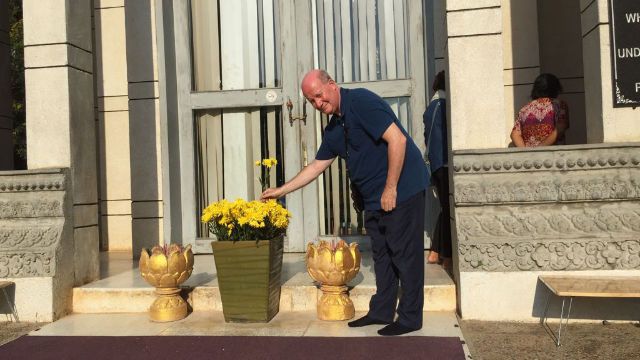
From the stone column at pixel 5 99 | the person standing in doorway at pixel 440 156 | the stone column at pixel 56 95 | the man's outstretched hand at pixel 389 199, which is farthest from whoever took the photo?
the stone column at pixel 5 99

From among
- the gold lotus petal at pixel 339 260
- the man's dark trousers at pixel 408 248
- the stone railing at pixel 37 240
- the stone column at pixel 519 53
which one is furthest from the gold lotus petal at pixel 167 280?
the stone column at pixel 519 53

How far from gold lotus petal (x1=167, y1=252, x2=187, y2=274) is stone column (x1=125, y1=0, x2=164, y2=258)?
7.68ft

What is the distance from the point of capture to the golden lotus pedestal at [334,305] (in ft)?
13.3

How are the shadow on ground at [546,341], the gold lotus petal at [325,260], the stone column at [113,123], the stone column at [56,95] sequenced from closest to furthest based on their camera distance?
1. the shadow on ground at [546,341]
2. the gold lotus petal at [325,260]
3. the stone column at [56,95]
4. the stone column at [113,123]

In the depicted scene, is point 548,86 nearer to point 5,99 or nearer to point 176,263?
point 176,263

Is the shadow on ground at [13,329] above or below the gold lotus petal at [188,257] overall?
below

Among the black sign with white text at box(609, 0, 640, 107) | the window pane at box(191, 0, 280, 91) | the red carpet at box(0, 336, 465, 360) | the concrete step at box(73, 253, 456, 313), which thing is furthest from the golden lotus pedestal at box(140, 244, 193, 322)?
the black sign with white text at box(609, 0, 640, 107)

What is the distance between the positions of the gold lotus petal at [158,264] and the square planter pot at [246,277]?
0.41 m

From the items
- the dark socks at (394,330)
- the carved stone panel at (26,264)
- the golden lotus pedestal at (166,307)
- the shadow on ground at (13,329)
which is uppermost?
the carved stone panel at (26,264)

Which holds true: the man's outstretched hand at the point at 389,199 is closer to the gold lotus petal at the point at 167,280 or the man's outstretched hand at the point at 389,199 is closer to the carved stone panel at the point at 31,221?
the gold lotus petal at the point at 167,280

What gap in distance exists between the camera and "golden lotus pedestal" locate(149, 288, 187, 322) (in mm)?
4223

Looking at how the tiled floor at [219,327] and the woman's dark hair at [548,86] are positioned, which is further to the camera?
the woman's dark hair at [548,86]

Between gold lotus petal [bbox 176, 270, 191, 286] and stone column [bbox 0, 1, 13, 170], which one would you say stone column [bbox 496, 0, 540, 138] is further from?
stone column [bbox 0, 1, 13, 170]

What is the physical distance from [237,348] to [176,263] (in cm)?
97
